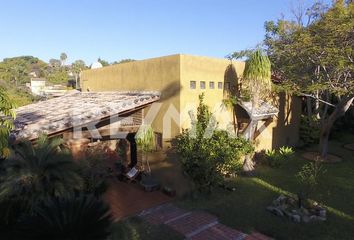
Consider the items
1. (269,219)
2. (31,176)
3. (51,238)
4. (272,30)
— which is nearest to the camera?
(51,238)

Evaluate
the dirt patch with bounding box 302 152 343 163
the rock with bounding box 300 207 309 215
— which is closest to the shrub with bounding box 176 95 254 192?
the rock with bounding box 300 207 309 215

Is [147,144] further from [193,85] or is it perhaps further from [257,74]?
[257,74]

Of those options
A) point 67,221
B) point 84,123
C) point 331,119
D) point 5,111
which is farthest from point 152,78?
point 331,119

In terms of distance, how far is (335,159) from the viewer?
21.3 m

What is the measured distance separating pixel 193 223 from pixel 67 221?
17.1 feet

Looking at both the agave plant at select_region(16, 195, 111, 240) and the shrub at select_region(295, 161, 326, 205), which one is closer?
the agave plant at select_region(16, 195, 111, 240)

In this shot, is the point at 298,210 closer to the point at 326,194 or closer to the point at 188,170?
the point at 326,194

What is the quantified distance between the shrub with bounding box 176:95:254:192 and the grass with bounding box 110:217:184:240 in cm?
333

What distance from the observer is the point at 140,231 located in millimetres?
11281

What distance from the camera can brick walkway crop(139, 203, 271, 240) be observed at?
1072 cm

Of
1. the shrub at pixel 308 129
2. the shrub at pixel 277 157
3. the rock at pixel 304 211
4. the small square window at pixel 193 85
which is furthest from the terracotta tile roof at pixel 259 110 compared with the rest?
the shrub at pixel 308 129

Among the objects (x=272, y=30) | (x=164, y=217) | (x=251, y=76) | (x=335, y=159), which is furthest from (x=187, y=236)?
(x=272, y=30)

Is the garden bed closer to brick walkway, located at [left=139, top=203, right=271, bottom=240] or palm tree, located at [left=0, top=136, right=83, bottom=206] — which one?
brick walkway, located at [left=139, top=203, right=271, bottom=240]

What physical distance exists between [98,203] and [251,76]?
10.5 m
